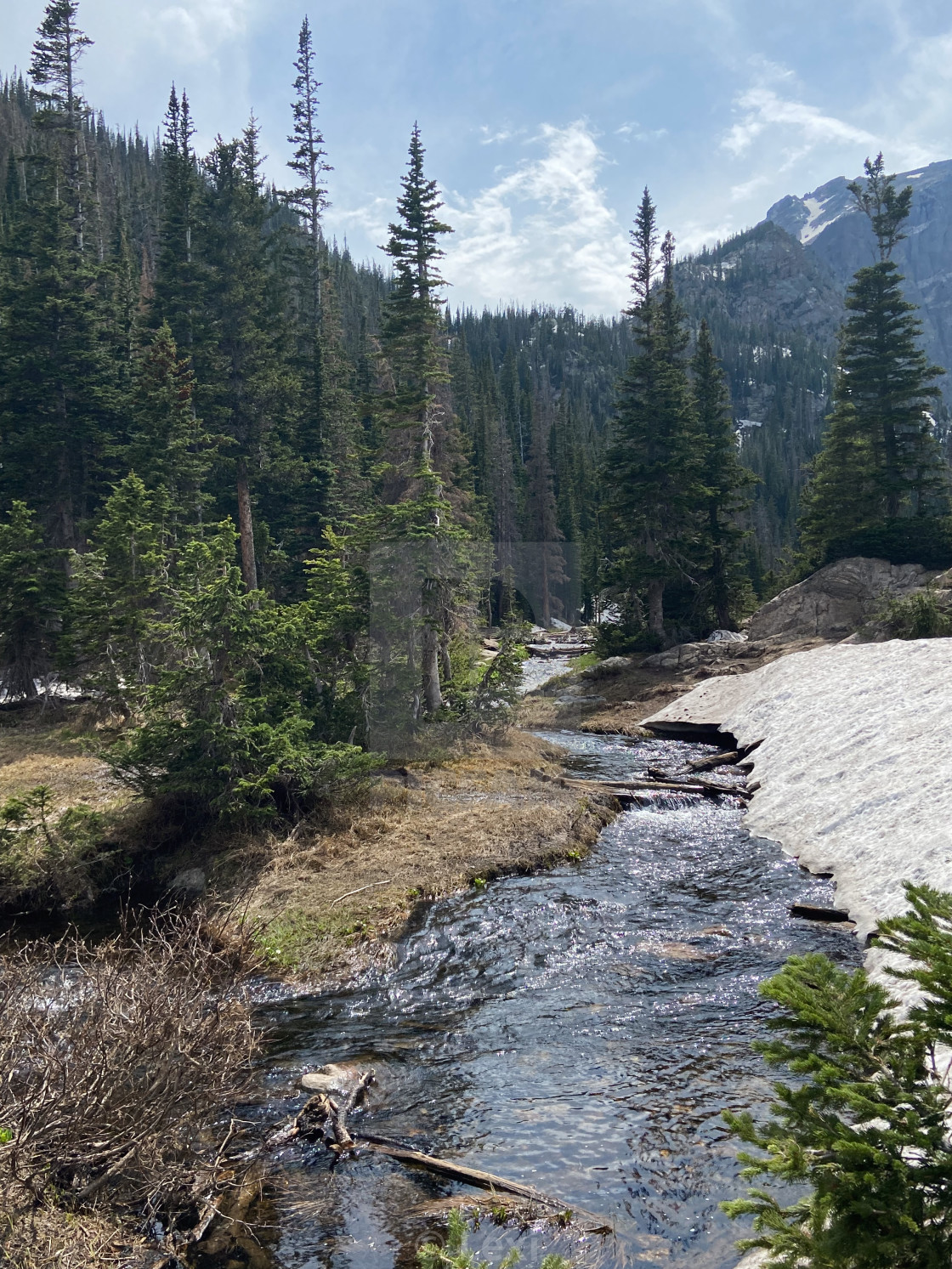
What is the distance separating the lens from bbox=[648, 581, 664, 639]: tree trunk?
133 ft

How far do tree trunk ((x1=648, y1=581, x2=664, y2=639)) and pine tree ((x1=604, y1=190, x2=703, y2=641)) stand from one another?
0.04m

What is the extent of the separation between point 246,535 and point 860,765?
27.6 m

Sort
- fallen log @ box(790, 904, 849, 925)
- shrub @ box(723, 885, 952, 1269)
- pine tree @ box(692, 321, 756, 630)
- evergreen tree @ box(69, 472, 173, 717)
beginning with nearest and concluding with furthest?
shrub @ box(723, 885, 952, 1269), fallen log @ box(790, 904, 849, 925), evergreen tree @ box(69, 472, 173, 717), pine tree @ box(692, 321, 756, 630)

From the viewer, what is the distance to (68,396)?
3581 centimetres

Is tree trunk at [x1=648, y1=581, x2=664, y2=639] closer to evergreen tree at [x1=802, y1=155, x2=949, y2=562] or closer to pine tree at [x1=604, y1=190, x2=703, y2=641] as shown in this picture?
pine tree at [x1=604, y1=190, x2=703, y2=641]

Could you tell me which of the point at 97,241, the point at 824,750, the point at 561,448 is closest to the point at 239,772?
the point at 824,750

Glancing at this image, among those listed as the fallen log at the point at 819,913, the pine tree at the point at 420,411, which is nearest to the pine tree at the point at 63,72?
the pine tree at the point at 420,411

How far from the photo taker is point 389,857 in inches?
574

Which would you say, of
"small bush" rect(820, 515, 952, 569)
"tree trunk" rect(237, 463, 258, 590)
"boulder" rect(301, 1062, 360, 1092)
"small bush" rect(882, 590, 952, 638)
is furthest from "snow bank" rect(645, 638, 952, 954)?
"tree trunk" rect(237, 463, 258, 590)

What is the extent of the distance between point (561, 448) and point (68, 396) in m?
53.9

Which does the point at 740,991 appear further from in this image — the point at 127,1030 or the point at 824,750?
A: the point at 824,750

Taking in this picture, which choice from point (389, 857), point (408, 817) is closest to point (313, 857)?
point (389, 857)

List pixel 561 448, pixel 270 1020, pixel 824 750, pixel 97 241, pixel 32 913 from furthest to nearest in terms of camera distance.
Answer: pixel 561 448 → pixel 97 241 → pixel 824 750 → pixel 32 913 → pixel 270 1020

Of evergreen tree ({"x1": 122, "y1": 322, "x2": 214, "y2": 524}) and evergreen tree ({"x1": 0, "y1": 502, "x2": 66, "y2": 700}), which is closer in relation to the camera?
evergreen tree ({"x1": 0, "y1": 502, "x2": 66, "y2": 700})
